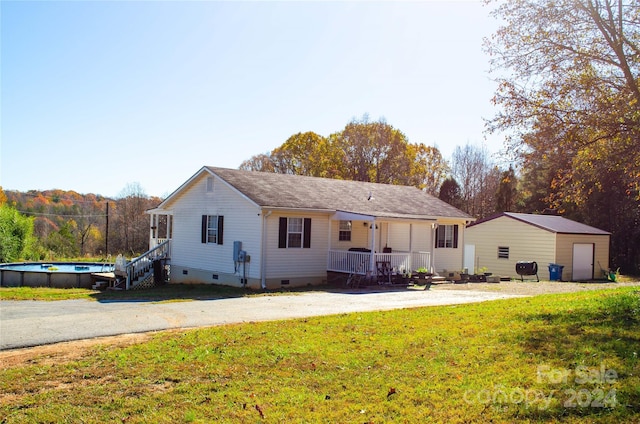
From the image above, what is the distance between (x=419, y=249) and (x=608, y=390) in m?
20.4

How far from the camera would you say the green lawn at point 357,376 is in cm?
580

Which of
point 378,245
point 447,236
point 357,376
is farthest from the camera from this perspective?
point 447,236

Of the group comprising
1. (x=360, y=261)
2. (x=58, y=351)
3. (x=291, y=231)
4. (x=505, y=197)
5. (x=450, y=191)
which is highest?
(x=450, y=191)

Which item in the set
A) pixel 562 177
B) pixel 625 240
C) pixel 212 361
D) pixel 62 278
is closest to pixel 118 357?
pixel 212 361

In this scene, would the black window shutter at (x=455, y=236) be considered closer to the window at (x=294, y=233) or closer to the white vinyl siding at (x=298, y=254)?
the white vinyl siding at (x=298, y=254)

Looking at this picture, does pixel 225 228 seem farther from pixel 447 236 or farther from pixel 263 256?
pixel 447 236

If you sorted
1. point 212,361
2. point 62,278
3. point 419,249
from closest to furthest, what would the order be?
1. point 212,361
2. point 62,278
3. point 419,249

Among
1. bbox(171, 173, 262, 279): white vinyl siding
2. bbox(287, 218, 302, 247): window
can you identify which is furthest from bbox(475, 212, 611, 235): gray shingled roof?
bbox(171, 173, 262, 279): white vinyl siding

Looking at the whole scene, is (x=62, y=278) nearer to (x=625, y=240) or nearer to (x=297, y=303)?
(x=297, y=303)

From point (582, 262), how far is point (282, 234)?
64.3 feet

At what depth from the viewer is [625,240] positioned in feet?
129

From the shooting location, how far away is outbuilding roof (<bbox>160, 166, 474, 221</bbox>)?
73.2 feet

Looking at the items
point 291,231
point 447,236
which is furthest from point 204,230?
point 447,236

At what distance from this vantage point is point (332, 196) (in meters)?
25.2
